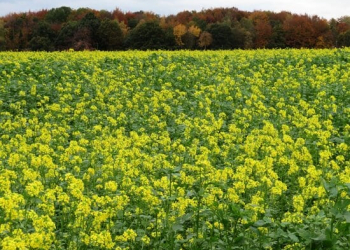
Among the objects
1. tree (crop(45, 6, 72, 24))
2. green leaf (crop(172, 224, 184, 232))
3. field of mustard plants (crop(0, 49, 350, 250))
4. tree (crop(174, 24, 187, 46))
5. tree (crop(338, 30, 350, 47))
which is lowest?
green leaf (crop(172, 224, 184, 232))

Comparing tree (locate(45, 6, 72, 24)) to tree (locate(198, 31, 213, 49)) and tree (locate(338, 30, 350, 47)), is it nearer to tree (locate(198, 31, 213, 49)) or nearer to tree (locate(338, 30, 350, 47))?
tree (locate(198, 31, 213, 49))

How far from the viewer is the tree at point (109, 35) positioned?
50.8 meters

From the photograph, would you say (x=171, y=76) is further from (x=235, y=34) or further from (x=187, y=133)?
(x=235, y=34)

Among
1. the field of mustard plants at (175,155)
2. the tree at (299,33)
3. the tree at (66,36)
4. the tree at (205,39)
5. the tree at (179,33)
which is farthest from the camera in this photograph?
the tree at (299,33)

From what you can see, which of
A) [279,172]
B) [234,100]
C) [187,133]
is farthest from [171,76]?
[279,172]

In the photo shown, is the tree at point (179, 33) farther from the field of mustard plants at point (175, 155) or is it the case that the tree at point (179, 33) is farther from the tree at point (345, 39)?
the field of mustard plants at point (175, 155)

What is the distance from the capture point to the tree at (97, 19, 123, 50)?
50781 mm

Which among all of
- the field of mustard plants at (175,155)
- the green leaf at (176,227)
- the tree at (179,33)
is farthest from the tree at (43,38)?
the green leaf at (176,227)

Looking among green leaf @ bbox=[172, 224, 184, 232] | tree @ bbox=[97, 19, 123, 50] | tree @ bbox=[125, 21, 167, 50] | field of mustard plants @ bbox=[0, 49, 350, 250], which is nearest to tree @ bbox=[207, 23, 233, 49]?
tree @ bbox=[125, 21, 167, 50]

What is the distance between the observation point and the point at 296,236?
5.25 meters

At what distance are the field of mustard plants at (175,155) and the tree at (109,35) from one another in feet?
90.8

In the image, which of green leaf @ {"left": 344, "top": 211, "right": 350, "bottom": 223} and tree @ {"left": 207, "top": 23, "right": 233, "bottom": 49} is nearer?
green leaf @ {"left": 344, "top": 211, "right": 350, "bottom": 223}

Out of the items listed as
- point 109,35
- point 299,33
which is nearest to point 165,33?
point 109,35

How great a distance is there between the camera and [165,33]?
164 ft
